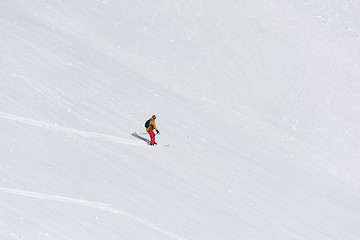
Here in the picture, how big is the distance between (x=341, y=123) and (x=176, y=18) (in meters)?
12.4

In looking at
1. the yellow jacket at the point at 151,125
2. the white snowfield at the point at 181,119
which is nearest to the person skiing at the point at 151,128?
the yellow jacket at the point at 151,125

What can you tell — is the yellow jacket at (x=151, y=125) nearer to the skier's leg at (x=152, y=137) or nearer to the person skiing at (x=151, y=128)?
the person skiing at (x=151, y=128)

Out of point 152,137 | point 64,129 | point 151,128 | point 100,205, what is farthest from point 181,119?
point 100,205

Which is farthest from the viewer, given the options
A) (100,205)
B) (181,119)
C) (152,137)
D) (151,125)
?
(181,119)

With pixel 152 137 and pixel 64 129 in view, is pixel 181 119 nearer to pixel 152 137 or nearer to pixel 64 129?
pixel 152 137

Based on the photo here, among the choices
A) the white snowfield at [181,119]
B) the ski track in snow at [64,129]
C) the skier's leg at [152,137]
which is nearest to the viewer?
the white snowfield at [181,119]

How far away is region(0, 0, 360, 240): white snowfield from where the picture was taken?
49.2 feet

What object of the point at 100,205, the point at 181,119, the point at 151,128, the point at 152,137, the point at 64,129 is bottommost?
the point at 100,205

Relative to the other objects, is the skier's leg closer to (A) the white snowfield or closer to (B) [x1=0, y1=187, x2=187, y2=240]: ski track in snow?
(A) the white snowfield

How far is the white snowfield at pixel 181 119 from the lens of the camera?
15.0 meters

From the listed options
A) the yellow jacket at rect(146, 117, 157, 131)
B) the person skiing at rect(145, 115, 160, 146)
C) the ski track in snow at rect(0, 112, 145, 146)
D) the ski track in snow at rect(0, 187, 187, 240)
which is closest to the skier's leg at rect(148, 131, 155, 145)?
the person skiing at rect(145, 115, 160, 146)

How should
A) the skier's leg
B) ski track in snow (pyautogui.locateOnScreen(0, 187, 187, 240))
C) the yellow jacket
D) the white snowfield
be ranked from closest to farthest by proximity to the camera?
ski track in snow (pyautogui.locateOnScreen(0, 187, 187, 240)) < the white snowfield < the yellow jacket < the skier's leg

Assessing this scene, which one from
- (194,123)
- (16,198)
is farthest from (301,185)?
(16,198)

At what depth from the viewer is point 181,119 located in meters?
23.4
